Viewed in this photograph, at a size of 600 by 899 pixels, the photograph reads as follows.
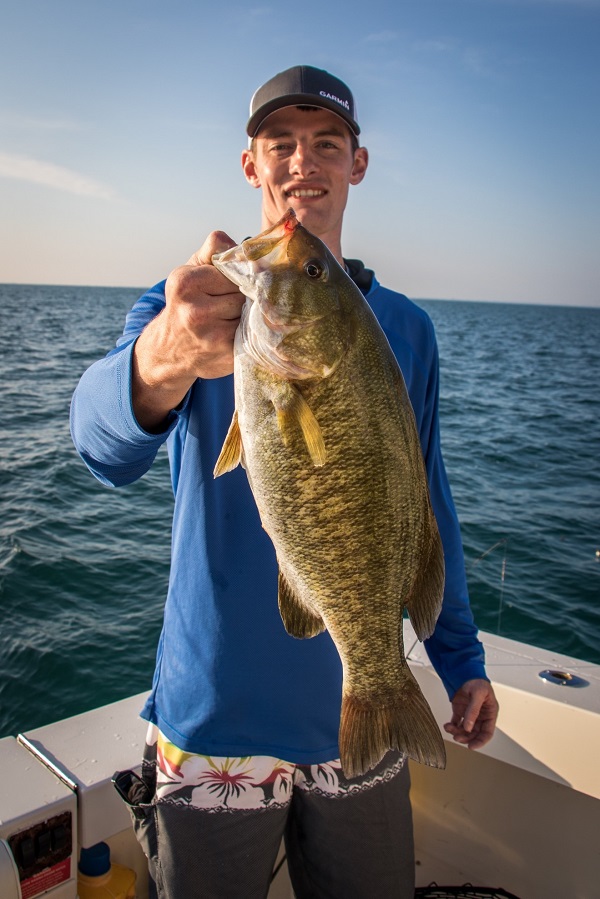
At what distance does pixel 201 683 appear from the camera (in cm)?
233

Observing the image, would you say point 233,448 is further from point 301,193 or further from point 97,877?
point 97,877

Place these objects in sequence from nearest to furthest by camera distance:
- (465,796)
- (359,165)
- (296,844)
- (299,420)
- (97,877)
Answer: (299,420) → (296,844) → (97,877) → (359,165) → (465,796)

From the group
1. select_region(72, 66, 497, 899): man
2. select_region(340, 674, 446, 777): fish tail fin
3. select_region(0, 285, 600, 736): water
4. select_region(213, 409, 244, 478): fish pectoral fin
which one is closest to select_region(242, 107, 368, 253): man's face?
select_region(72, 66, 497, 899): man

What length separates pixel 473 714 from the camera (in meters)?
2.71

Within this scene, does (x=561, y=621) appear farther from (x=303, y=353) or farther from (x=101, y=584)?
(x=303, y=353)

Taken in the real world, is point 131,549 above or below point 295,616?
below

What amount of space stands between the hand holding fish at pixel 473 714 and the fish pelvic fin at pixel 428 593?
78 centimetres

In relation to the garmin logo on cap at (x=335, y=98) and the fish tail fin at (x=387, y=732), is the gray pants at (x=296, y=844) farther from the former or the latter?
the garmin logo on cap at (x=335, y=98)

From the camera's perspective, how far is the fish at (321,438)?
182 cm

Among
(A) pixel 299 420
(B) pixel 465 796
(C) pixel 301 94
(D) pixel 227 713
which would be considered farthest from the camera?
(B) pixel 465 796

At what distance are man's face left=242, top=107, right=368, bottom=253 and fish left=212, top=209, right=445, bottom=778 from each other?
100cm

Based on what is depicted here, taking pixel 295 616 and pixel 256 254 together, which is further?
pixel 295 616

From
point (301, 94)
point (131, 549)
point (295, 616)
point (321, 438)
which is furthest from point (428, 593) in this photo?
point (131, 549)

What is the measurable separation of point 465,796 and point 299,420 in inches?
112
